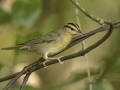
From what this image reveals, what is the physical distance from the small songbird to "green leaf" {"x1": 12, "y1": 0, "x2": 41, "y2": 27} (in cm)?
12

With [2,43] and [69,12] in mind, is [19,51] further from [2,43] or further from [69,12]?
[69,12]

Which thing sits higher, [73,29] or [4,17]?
[4,17]

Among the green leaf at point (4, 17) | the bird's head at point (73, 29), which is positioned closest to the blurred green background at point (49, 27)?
the green leaf at point (4, 17)

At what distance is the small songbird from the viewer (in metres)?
1.87

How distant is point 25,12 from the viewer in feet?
6.73

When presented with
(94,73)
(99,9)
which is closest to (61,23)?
(99,9)

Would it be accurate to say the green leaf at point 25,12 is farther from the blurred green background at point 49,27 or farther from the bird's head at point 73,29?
the bird's head at point 73,29

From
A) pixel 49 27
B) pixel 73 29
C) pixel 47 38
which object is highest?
pixel 49 27

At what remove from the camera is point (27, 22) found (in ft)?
6.56

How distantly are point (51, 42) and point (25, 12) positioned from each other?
0.79 ft

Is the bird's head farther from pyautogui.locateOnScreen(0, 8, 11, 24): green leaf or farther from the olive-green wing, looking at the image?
pyautogui.locateOnScreen(0, 8, 11, 24): green leaf

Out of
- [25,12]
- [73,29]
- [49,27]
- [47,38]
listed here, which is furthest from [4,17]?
[49,27]

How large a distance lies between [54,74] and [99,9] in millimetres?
808

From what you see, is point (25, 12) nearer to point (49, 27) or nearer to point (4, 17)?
point (4, 17)
